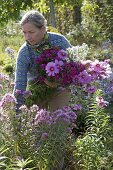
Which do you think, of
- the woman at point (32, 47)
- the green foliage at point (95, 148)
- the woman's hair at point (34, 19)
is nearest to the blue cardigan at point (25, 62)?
the woman at point (32, 47)

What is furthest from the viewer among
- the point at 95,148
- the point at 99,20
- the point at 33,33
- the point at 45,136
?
the point at 99,20

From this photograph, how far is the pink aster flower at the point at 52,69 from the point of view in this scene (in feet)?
11.9

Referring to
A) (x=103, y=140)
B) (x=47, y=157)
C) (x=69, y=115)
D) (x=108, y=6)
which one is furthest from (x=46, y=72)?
(x=108, y=6)

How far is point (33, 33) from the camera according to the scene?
392cm

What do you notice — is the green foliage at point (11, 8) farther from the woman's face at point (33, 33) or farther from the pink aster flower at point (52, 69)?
the pink aster flower at point (52, 69)

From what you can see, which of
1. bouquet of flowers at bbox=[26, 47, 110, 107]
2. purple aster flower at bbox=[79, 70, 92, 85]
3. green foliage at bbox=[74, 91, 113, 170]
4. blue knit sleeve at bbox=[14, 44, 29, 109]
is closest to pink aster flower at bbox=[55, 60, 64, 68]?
bouquet of flowers at bbox=[26, 47, 110, 107]

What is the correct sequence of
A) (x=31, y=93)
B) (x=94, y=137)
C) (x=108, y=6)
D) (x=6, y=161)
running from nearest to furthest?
1. (x=6, y=161)
2. (x=31, y=93)
3. (x=94, y=137)
4. (x=108, y=6)

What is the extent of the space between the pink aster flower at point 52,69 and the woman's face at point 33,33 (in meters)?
0.40

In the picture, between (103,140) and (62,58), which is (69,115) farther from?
(103,140)

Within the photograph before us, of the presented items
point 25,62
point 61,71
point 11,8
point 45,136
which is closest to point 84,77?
point 61,71

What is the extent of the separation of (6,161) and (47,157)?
1.04 ft

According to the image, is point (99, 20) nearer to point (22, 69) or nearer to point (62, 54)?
point (22, 69)

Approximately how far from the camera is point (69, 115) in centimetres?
355

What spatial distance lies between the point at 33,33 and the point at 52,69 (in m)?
0.45
